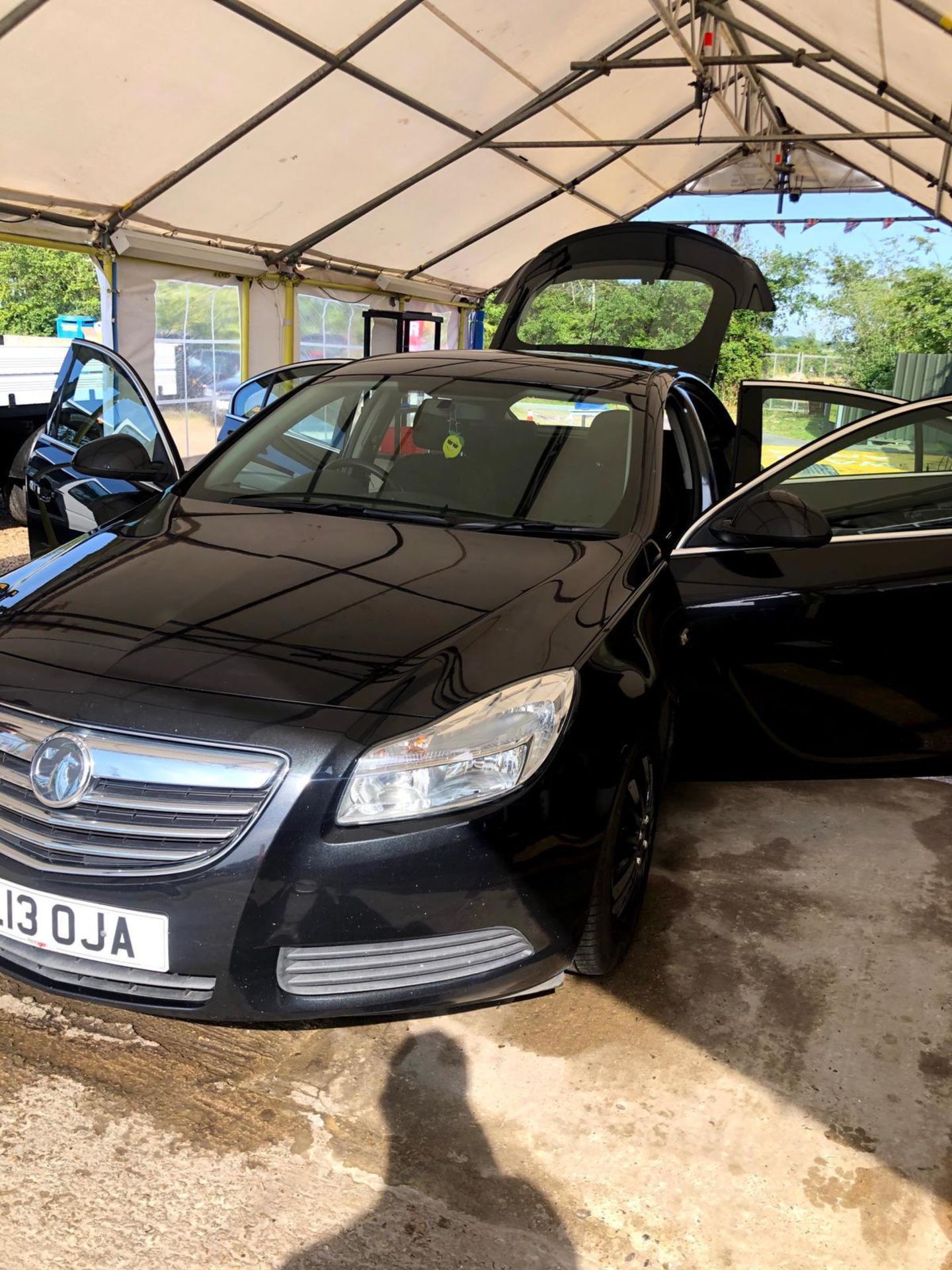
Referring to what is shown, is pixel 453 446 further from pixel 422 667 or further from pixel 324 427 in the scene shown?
pixel 422 667

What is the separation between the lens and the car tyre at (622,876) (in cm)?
214

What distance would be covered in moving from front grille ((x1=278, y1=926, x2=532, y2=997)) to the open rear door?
403 cm

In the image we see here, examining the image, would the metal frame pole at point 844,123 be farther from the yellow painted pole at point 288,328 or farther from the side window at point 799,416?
the side window at point 799,416

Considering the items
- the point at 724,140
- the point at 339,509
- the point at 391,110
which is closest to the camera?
the point at 339,509

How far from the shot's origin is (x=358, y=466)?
9.95 ft

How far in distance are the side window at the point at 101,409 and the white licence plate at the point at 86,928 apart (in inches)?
77.0

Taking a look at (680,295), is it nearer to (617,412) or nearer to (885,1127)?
(617,412)

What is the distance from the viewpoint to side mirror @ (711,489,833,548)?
2.79 m

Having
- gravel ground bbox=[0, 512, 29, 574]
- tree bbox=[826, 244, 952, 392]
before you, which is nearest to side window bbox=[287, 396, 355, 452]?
gravel ground bbox=[0, 512, 29, 574]

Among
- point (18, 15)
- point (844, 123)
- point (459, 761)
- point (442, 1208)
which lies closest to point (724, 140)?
point (844, 123)

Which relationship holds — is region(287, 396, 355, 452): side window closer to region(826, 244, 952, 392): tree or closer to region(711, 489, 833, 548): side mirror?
region(711, 489, 833, 548): side mirror

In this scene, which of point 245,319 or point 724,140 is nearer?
point 724,140

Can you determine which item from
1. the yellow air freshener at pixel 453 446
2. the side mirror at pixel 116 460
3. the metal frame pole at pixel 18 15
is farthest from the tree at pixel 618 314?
the metal frame pole at pixel 18 15

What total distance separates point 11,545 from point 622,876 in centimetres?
595
